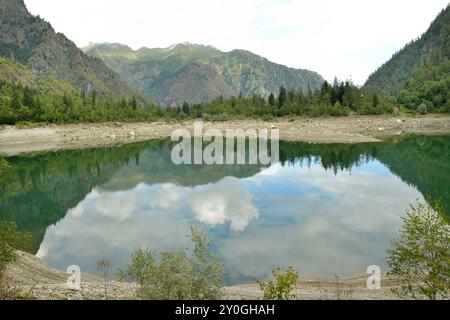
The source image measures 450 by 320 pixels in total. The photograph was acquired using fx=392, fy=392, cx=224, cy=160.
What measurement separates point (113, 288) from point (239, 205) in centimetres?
1935

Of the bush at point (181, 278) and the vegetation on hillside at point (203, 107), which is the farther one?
the vegetation on hillside at point (203, 107)

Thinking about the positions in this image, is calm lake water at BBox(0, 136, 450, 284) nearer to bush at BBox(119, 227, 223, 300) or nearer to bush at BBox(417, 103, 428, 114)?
bush at BBox(119, 227, 223, 300)

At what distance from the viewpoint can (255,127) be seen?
100250mm

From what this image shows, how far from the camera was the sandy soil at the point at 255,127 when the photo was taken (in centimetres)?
8006

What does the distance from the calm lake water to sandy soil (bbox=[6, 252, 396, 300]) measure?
1.90 meters

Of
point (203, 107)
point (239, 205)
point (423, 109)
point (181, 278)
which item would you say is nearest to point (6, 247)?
point (181, 278)

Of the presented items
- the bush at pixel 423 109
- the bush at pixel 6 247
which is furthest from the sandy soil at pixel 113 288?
the bush at pixel 423 109

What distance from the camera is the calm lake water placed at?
879 inches

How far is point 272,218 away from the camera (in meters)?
29.2

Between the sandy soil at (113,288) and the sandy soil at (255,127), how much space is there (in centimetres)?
6100

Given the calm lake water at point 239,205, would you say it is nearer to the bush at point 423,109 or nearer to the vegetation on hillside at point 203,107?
the vegetation on hillside at point 203,107

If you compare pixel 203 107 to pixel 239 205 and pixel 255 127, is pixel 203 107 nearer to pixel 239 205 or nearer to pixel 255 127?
pixel 255 127
